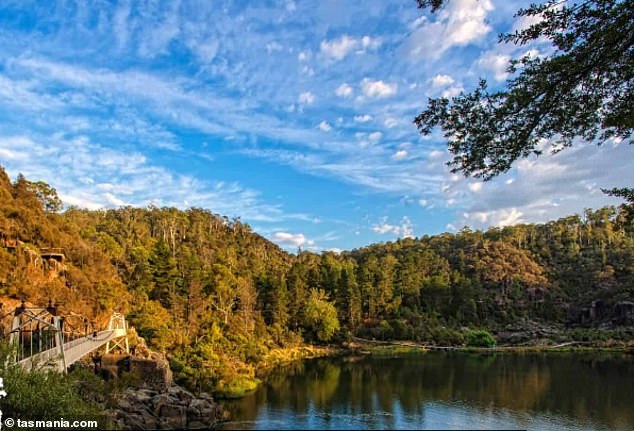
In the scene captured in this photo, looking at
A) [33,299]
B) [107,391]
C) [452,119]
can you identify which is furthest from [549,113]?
[33,299]

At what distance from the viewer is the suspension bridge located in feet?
25.5

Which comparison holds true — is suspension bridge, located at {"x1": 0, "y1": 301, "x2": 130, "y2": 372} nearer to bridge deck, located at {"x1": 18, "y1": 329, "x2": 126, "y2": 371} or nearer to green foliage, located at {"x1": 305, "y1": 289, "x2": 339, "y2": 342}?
bridge deck, located at {"x1": 18, "y1": 329, "x2": 126, "y2": 371}

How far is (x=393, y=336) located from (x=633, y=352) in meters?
19.0

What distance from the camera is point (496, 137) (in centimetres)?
430

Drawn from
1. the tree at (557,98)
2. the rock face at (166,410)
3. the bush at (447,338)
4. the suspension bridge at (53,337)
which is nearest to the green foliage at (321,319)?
the bush at (447,338)

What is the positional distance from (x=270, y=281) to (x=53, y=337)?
25204mm

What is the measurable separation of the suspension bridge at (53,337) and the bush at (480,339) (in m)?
31.2

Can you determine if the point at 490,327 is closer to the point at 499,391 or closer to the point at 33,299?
the point at 499,391

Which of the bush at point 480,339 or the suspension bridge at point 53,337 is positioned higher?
the suspension bridge at point 53,337

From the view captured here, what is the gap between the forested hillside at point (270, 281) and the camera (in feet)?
70.3

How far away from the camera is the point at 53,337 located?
1332 cm

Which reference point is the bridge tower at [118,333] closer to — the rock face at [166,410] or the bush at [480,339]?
the rock face at [166,410]

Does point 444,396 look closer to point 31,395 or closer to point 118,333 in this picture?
point 118,333

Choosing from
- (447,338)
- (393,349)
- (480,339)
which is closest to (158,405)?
(393,349)
